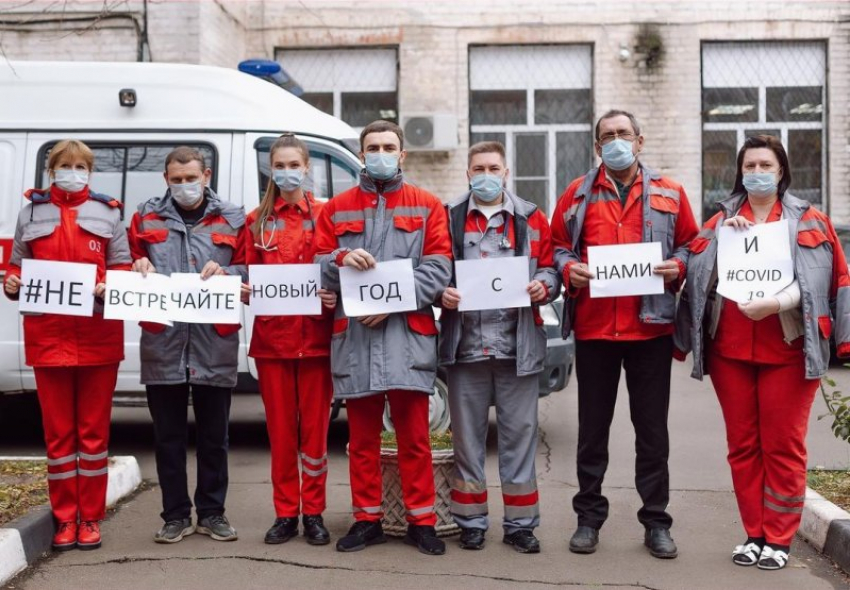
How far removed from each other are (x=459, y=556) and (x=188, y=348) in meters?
1.64

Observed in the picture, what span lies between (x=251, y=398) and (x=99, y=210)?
18.7ft

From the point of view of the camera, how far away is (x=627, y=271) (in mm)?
5293

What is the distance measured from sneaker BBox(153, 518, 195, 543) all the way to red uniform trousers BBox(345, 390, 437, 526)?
2.94ft

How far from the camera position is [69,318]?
17.9ft

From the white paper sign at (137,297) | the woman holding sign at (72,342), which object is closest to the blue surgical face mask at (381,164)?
the white paper sign at (137,297)

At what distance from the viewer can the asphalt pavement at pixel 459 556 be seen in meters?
5.05

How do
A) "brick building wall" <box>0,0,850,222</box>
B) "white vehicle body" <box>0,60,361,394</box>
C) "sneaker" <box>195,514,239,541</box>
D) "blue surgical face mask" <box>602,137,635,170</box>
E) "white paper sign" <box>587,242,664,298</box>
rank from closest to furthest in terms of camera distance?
"white paper sign" <box>587,242,664,298</box> < "blue surgical face mask" <box>602,137,635,170</box> < "sneaker" <box>195,514,239,541</box> < "white vehicle body" <box>0,60,361,394</box> < "brick building wall" <box>0,0,850,222</box>

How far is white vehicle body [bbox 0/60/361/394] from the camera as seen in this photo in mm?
7980

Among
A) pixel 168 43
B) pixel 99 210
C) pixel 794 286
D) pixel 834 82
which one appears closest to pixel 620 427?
pixel 794 286

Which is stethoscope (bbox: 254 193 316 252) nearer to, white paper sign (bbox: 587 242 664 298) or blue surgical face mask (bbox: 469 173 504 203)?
blue surgical face mask (bbox: 469 173 504 203)

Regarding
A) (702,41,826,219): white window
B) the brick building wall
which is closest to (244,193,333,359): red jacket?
the brick building wall

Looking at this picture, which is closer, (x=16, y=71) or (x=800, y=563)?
(x=800, y=563)

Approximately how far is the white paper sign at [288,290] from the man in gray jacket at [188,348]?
21cm

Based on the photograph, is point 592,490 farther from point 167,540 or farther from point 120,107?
point 120,107
